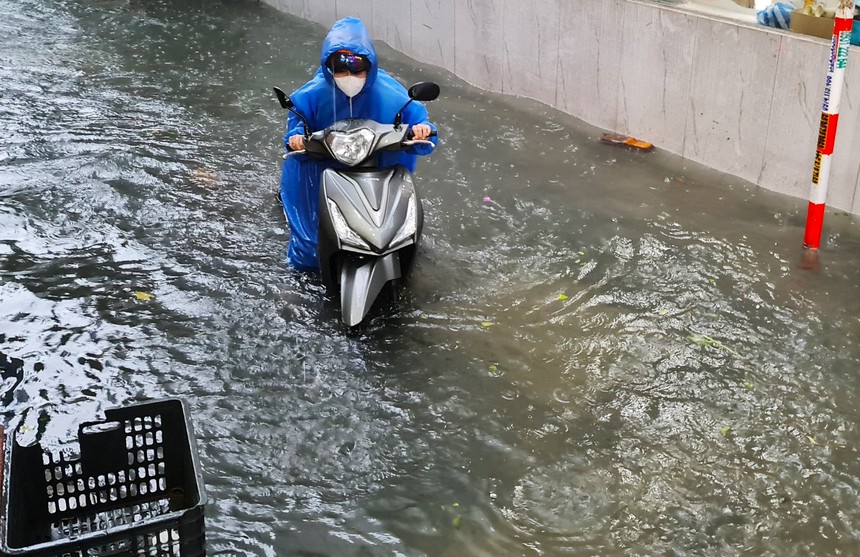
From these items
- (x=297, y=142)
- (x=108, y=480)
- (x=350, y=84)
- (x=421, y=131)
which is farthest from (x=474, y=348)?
(x=108, y=480)

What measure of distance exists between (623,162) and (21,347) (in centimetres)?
464

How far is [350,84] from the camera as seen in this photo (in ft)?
15.8

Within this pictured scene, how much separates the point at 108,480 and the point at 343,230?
1.99 m

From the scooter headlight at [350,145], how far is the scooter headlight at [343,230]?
0.26 meters

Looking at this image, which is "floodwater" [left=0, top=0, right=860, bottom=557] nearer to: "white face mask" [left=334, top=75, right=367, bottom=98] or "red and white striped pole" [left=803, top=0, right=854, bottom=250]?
"red and white striped pole" [left=803, top=0, right=854, bottom=250]

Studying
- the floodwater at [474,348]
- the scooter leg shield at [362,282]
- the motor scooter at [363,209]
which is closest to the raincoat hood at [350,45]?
the motor scooter at [363,209]

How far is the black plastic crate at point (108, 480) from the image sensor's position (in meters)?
2.64

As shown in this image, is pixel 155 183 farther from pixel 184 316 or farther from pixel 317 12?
pixel 317 12

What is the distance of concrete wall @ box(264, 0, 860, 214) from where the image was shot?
19.8 ft

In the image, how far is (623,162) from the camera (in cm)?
705

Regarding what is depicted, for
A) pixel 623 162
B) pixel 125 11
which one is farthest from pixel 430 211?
pixel 125 11

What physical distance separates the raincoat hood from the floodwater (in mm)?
1260

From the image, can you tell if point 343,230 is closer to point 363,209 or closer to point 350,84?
point 363,209

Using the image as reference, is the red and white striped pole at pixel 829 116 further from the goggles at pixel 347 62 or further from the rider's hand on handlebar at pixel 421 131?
the goggles at pixel 347 62
